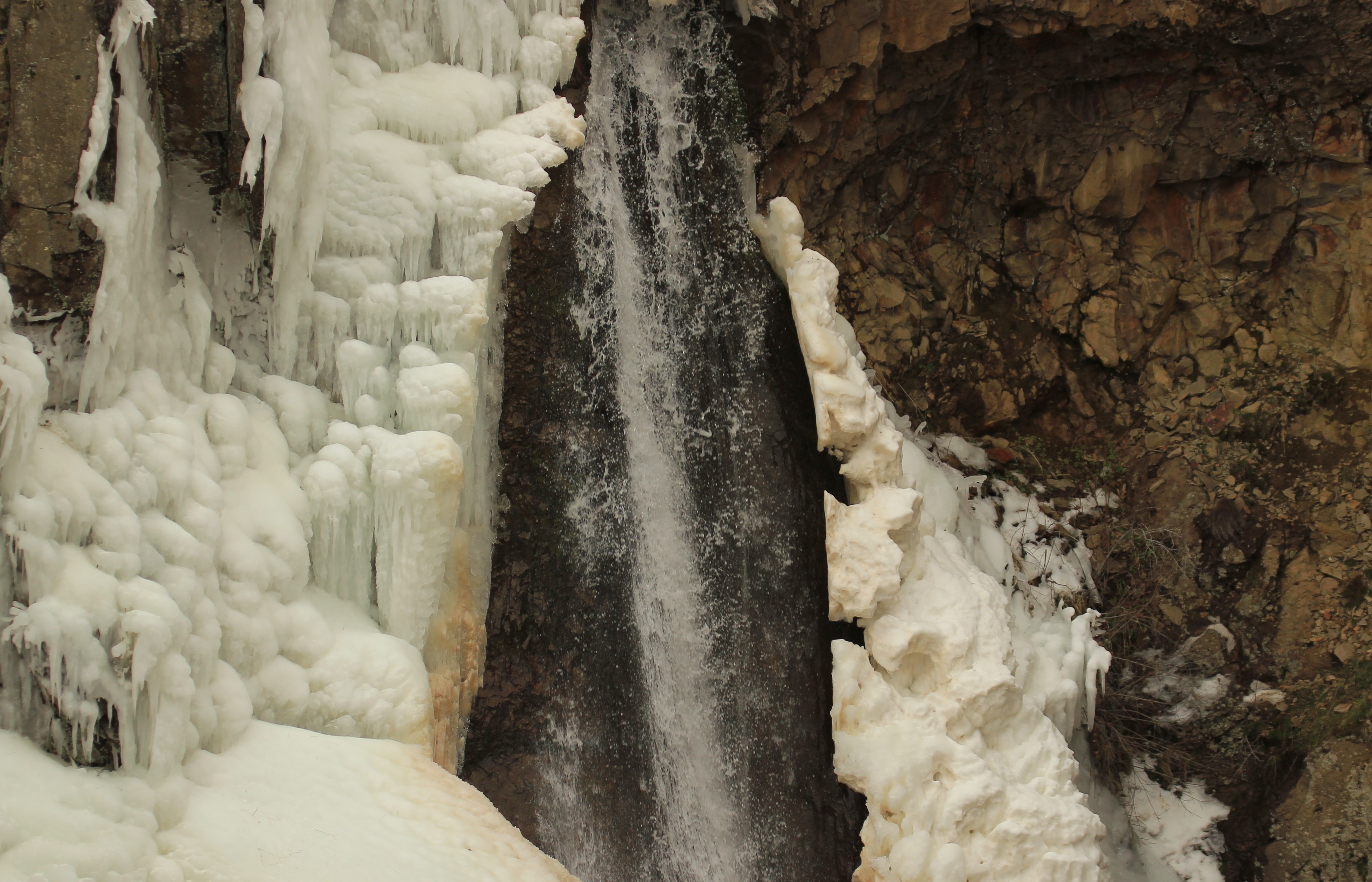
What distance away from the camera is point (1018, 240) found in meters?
8.22

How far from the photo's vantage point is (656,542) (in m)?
5.40

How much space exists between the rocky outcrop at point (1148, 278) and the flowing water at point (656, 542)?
1.35 m

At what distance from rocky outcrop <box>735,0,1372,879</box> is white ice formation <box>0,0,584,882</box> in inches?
111

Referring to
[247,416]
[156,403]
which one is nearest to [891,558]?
[247,416]

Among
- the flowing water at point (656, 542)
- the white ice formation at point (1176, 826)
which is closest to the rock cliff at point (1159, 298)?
the white ice formation at point (1176, 826)

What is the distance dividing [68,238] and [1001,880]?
4.77m

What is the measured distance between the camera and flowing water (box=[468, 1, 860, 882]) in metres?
4.96

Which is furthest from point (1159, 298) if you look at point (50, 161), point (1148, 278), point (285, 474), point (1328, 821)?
point (50, 161)

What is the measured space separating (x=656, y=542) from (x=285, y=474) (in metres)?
2.09

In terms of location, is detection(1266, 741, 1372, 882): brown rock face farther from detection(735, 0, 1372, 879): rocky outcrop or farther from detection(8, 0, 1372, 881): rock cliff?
detection(735, 0, 1372, 879): rocky outcrop

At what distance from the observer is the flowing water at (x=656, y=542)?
195 inches

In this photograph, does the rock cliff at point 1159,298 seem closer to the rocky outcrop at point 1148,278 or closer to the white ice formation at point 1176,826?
the rocky outcrop at point 1148,278

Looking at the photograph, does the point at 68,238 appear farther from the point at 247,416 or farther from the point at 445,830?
the point at 445,830

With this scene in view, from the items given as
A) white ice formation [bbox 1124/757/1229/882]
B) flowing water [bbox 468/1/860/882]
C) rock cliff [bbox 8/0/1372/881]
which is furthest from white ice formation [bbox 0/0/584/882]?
white ice formation [bbox 1124/757/1229/882]
